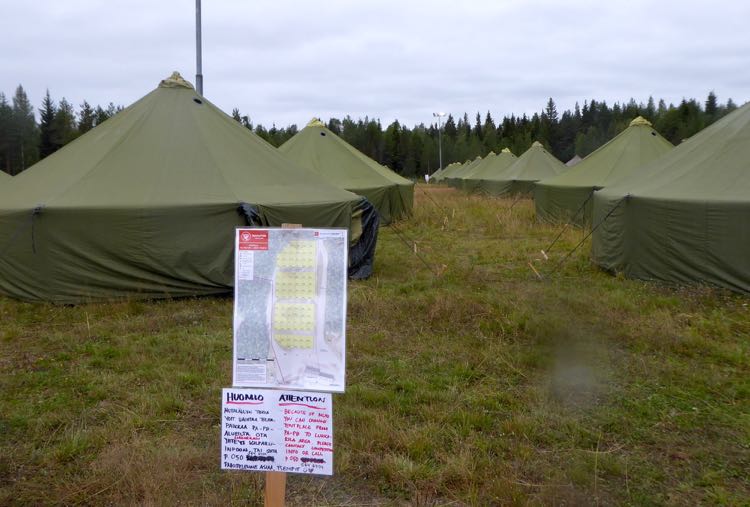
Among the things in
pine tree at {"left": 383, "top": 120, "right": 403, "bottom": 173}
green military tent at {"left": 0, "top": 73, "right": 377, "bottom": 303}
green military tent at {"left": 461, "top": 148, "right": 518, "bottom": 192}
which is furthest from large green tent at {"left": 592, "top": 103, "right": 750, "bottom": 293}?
pine tree at {"left": 383, "top": 120, "right": 403, "bottom": 173}

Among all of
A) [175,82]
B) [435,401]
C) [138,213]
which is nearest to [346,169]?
[175,82]

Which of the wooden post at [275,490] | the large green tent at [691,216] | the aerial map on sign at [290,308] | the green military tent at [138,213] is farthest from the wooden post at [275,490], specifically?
the large green tent at [691,216]

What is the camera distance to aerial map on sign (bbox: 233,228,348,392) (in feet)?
9.48

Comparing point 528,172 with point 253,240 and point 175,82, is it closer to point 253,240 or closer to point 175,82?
point 175,82

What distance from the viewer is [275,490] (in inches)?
114

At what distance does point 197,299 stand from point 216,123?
315 cm

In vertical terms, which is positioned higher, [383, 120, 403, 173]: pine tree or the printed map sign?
[383, 120, 403, 173]: pine tree

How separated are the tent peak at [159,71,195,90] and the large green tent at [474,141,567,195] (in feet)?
62.6

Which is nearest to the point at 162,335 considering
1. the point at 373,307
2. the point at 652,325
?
the point at 373,307

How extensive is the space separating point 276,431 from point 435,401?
7.24ft

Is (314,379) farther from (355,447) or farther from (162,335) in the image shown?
(162,335)

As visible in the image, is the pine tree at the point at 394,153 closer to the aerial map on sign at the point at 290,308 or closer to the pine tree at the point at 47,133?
the pine tree at the point at 47,133

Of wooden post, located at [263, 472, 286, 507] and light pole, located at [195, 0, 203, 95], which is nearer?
wooden post, located at [263, 472, 286, 507]

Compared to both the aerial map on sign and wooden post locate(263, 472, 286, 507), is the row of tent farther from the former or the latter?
wooden post locate(263, 472, 286, 507)
